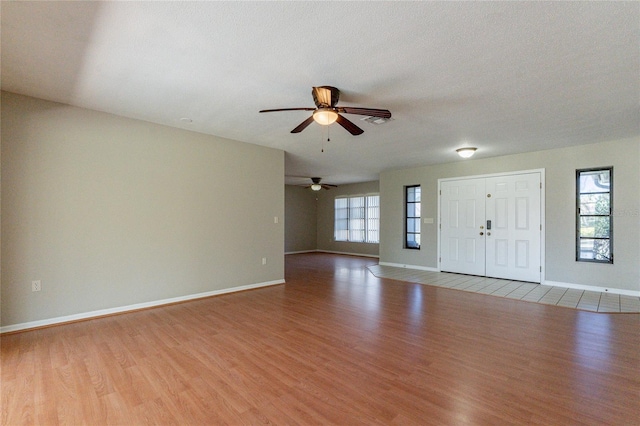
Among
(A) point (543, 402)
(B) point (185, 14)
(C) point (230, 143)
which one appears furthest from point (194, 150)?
(A) point (543, 402)

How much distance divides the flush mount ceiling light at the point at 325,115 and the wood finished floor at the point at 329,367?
89.4 inches

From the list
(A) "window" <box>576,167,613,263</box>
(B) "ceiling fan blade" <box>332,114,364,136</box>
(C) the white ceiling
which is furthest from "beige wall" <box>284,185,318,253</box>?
(A) "window" <box>576,167,613,263</box>

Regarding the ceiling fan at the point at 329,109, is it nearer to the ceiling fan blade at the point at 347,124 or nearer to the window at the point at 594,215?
the ceiling fan blade at the point at 347,124

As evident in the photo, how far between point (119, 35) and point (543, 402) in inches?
158

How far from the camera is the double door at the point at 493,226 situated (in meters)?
5.76

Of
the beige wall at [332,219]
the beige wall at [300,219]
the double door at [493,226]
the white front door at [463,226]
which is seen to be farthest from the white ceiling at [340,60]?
the beige wall at [300,219]

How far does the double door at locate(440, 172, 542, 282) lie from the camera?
5.76 metres

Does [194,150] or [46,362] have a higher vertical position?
[194,150]

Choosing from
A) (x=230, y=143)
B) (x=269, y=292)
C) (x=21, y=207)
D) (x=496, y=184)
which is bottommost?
(x=269, y=292)

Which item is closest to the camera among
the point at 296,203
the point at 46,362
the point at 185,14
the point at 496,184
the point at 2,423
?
the point at 2,423

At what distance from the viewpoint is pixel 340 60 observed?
2504 millimetres

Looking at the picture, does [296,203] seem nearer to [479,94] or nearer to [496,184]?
[496,184]

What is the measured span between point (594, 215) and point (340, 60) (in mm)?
5426

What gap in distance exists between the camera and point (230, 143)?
508 cm
